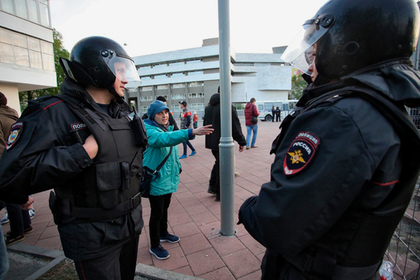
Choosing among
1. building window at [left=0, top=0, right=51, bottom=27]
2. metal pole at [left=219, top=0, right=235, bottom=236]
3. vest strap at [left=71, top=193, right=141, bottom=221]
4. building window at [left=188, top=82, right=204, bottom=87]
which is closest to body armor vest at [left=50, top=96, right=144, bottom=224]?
vest strap at [left=71, top=193, right=141, bottom=221]

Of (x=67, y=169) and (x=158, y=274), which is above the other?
(x=67, y=169)

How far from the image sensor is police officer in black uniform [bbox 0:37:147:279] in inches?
48.1

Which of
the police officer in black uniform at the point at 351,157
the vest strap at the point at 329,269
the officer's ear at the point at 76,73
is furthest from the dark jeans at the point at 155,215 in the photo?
the vest strap at the point at 329,269

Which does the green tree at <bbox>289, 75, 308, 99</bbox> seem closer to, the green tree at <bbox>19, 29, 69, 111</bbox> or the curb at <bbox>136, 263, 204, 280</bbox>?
the green tree at <bbox>19, 29, 69, 111</bbox>

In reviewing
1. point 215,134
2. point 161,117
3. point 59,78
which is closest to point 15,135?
point 161,117

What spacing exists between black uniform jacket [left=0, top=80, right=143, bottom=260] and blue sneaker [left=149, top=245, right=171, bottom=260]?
115 centimetres

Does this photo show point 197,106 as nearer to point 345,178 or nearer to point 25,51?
point 25,51

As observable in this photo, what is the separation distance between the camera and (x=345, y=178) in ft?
Answer: 2.55

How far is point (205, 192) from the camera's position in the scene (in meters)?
4.62

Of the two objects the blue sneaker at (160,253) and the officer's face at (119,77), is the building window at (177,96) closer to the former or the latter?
the blue sneaker at (160,253)

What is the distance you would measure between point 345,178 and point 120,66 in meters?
1.62

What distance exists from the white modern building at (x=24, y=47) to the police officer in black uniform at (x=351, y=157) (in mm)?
20622

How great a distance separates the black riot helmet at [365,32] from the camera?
90 centimetres

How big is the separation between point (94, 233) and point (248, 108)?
26.1 ft
